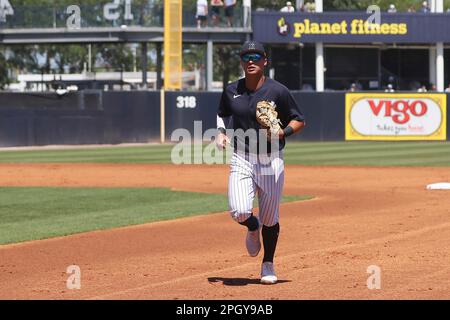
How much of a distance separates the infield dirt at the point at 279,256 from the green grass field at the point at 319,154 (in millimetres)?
9050

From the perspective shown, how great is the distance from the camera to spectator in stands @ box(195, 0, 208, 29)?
42281 millimetres

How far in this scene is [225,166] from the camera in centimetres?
2706

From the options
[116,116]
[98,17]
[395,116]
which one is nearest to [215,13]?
[98,17]

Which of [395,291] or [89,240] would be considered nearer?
[395,291]

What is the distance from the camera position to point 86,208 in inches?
635

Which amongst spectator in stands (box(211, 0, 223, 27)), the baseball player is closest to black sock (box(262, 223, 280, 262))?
the baseball player

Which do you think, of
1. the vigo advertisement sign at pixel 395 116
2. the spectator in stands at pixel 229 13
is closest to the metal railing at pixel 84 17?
the spectator in stands at pixel 229 13

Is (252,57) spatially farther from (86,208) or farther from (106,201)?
(106,201)

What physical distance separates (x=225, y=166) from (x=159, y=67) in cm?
2087

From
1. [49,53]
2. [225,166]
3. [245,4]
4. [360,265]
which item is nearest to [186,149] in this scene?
[225,166]

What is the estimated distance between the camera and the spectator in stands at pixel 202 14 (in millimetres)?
42281

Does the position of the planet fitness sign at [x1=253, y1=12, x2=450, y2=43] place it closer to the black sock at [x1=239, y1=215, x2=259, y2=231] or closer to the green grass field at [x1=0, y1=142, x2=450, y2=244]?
the green grass field at [x1=0, y1=142, x2=450, y2=244]

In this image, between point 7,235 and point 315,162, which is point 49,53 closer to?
point 315,162

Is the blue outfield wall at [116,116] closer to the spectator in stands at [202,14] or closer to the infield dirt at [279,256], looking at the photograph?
the spectator in stands at [202,14]
